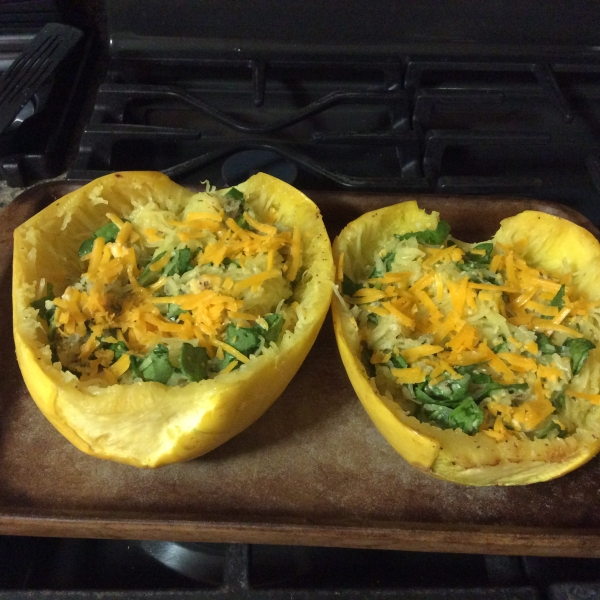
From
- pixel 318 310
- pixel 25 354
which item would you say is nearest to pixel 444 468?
pixel 318 310

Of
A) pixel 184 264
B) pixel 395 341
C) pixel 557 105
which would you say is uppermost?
pixel 557 105

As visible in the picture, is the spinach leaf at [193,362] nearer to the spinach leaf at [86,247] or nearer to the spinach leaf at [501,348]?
the spinach leaf at [86,247]

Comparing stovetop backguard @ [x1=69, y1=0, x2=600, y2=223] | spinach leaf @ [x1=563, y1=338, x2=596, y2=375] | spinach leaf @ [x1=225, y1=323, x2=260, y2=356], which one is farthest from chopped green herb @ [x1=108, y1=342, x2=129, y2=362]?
spinach leaf @ [x1=563, y1=338, x2=596, y2=375]

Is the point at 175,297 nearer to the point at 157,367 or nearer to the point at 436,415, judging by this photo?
the point at 157,367

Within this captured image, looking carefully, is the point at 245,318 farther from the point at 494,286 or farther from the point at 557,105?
the point at 557,105

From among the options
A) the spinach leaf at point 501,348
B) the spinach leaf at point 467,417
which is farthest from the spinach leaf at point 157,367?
the spinach leaf at point 501,348

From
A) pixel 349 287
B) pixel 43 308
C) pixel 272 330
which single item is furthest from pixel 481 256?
pixel 43 308

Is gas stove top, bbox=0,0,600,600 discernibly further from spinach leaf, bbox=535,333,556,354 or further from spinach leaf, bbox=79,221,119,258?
spinach leaf, bbox=535,333,556,354
